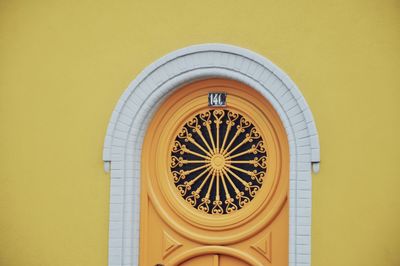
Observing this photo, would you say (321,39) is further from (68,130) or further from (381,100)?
(68,130)

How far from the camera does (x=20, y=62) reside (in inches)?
330

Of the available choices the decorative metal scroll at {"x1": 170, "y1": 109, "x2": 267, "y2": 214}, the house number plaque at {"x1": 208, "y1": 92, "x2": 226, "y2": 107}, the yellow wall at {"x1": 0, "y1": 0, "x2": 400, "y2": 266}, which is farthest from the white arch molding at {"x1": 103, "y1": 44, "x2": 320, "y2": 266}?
the decorative metal scroll at {"x1": 170, "y1": 109, "x2": 267, "y2": 214}

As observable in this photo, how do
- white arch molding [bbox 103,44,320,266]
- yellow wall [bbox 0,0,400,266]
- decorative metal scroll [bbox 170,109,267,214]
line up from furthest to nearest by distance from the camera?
decorative metal scroll [bbox 170,109,267,214] → white arch molding [bbox 103,44,320,266] → yellow wall [bbox 0,0,400,266]

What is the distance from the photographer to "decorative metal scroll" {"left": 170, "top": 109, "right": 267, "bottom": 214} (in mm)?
7922

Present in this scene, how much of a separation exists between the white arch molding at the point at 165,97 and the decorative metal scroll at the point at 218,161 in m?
0.40

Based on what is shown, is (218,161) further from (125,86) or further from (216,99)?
(125,86)

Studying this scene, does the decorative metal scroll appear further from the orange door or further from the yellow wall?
the yellow wall

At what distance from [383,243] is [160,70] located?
2678 millimetres

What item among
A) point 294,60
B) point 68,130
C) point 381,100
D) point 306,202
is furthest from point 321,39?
point 68,130

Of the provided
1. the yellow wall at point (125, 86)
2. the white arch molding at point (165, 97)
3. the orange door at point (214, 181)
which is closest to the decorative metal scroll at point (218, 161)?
the orange door at point (214, 181)

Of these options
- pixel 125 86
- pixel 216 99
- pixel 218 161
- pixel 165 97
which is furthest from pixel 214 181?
pixel 125 86

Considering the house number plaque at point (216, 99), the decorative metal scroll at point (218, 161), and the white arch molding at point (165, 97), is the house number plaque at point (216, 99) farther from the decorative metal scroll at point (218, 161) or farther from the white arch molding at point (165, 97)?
the white arch molding at point (165, 97)

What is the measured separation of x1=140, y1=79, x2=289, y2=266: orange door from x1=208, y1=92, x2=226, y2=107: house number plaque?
0.02m

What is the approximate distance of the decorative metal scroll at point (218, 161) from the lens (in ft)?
26.0
